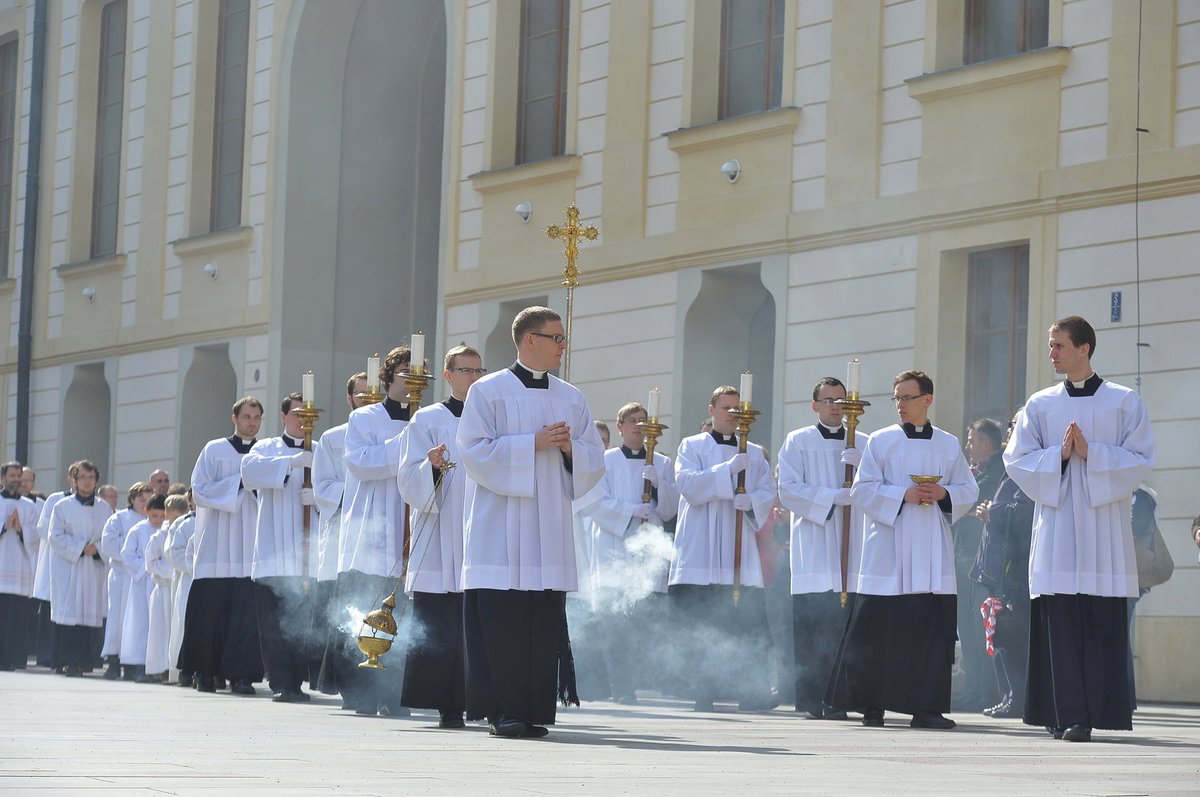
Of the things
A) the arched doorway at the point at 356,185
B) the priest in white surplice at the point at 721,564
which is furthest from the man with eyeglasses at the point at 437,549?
the arched doorway at the point at 356,185

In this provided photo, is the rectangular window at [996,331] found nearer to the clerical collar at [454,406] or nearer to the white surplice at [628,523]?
the white surplice at [628,523]

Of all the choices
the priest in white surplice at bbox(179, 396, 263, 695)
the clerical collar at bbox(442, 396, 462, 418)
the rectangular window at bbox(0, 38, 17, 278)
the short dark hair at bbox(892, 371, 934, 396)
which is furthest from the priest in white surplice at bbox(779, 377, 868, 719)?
the rectangular window at bbox(0, 38, 17, 278)

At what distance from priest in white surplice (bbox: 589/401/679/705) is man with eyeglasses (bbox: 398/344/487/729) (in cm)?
385

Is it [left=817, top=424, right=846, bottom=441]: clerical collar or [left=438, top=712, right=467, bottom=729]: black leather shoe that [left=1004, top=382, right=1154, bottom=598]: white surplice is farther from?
[left=438, top=712, right=467, bottom=729]: black leather shoe

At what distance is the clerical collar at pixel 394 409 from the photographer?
38.2ft

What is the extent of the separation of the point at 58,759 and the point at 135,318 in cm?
2071

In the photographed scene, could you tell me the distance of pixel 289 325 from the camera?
24891mm

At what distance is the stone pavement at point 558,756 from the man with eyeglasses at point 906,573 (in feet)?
0.82

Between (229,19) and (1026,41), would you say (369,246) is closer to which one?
(229,19)

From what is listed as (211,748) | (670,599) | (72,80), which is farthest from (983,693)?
(72,80)

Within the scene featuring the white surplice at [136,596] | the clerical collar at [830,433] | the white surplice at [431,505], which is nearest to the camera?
the white surplice at [431,505]

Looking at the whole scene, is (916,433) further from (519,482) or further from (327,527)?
(327,527)

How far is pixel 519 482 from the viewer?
30.7 feet

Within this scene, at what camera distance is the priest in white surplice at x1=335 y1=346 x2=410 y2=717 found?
11398mm
